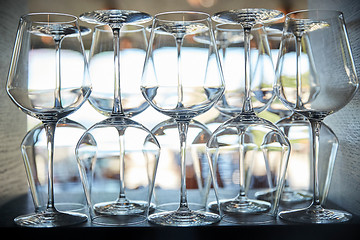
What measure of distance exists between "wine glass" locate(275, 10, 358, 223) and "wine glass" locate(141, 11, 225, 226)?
0.29 ft

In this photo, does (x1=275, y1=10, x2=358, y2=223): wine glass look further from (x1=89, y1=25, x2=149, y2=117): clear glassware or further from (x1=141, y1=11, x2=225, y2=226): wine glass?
(x1=89, y1=25, x2=149, y2=117): clear glassware

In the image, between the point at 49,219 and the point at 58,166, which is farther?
the point at 58,166

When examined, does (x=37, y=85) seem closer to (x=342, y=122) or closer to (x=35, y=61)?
(x=35, y=61)

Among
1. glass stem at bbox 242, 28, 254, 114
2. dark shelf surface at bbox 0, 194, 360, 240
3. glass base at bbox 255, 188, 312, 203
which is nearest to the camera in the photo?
dark shelf surface at bbox 0, 194, 360, 240

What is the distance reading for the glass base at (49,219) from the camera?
58cm

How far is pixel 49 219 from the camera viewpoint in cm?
60

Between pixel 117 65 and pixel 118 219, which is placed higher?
pixel 117 65

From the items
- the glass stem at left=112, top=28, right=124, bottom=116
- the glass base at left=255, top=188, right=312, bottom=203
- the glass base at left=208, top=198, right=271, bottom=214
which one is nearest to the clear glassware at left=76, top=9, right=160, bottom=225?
the glass stem at left=112, top=28, right=124, bottom=116

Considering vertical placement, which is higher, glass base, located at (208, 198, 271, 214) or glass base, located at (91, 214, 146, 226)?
glass base, located at (91, 214, 146, 226)

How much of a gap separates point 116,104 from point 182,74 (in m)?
0.13

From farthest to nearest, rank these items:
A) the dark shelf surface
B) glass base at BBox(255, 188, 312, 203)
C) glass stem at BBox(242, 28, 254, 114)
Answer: glass base at BBox(255, 188, 312, 203) < glass stem at BBox(242, 28, 254, 114) < the dark shelf surface

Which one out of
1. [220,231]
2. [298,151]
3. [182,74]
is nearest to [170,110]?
[182,74]

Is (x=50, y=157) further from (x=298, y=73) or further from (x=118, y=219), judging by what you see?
(x=298, y=73)

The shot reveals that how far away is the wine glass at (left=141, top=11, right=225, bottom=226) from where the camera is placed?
581 millimetres
